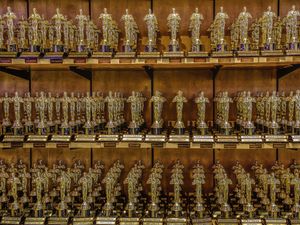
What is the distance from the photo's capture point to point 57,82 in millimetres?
2701

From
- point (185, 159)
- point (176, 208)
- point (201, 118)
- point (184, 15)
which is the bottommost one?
point (176, 208)

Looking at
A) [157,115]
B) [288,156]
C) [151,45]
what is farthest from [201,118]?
[288,156]

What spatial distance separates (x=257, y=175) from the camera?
2479 millimetres

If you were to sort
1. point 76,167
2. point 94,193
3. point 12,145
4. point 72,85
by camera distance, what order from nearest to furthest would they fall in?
point 12,145 → point 94,193 → point 76,167 → point 72,85

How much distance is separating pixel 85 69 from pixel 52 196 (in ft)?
2.83

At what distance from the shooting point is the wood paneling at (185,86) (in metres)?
2.64

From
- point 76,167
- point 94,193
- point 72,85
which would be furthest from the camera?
point 72,85

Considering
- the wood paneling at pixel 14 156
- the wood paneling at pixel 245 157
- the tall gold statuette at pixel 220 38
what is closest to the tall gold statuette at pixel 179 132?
the tall gold statuette at pixel 220 38

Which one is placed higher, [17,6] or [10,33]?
[17,6]

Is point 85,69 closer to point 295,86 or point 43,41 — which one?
point 43,41

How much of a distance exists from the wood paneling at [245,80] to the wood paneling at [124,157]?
25.4 inches

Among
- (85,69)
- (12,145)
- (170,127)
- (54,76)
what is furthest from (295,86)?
(12,145)

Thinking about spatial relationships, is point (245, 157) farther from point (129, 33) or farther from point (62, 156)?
point (62, 156)

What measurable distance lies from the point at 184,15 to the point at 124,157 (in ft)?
3.49
